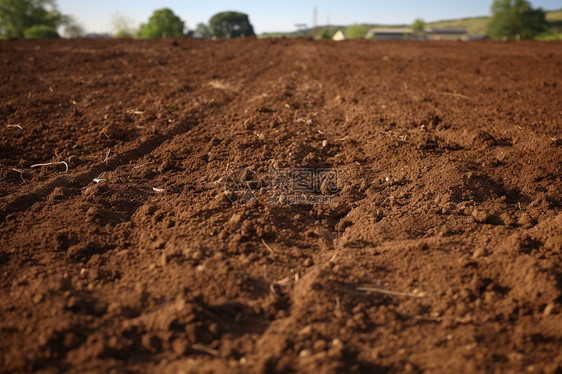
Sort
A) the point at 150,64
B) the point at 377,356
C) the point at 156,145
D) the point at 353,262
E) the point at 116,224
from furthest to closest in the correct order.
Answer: the point at 150,64, the point at 156,145, the point at 116,224, the point at 353,262, the point at 377,356

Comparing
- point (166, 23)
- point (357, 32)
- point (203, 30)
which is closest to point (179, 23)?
point (166, 23)

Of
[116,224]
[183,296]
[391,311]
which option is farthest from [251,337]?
[116,224]

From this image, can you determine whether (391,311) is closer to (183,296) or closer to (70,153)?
(183,296)

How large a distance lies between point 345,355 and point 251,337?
1.94 ft

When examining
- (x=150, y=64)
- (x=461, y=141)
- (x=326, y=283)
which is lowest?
(x=326, y=283)

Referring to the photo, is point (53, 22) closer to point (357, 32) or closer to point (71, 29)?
point (71, 29)

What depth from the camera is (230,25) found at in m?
46.5

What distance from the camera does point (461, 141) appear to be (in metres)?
5.34

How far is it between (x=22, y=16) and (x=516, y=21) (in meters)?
54.6

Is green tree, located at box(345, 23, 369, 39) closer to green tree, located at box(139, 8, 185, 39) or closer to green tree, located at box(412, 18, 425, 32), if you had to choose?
green tree, located at box(412, 18, 425, 32)

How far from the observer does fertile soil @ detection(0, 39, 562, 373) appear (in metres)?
2.44

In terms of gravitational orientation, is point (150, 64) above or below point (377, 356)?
above

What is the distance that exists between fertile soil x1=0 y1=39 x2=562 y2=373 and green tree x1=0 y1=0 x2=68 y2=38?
40.5 meters

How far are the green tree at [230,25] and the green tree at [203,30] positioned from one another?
1312 millimetres
